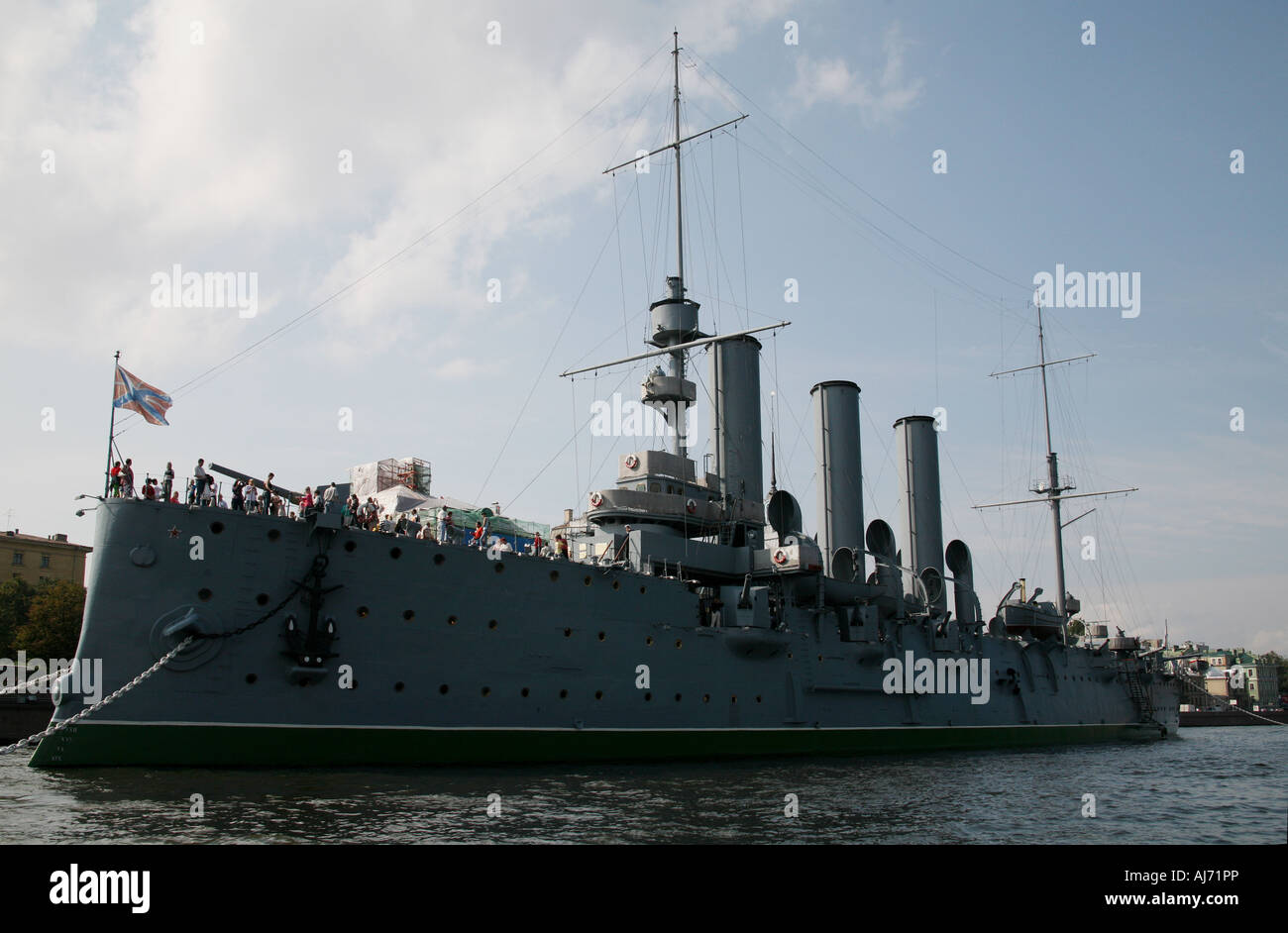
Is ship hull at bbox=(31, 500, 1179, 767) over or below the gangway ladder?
over

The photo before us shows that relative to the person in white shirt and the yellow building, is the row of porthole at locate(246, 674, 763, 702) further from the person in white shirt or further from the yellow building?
the yellow building

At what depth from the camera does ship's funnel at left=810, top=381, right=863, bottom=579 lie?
101ft

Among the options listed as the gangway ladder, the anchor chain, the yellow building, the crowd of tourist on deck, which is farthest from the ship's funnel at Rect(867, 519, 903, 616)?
the yellow building

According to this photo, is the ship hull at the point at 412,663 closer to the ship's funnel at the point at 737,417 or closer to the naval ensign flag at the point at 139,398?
the naval ensign flag at the point at 139,398

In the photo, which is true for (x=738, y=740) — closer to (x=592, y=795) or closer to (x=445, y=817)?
(x=592, y=795)

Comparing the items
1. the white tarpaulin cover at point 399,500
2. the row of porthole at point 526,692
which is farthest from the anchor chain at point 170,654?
the white tarpaulin cover at point 399,500

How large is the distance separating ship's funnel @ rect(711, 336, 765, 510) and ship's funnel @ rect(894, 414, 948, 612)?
9092mm

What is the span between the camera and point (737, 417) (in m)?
28.7

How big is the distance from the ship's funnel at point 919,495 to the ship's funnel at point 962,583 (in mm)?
459

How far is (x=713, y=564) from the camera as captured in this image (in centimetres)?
2500

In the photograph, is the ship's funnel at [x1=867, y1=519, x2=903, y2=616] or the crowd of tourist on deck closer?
the crowd of tourist on deck

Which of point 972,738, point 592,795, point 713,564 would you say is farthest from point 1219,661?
point 592,795

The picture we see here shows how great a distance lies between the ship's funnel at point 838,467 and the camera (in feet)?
101
